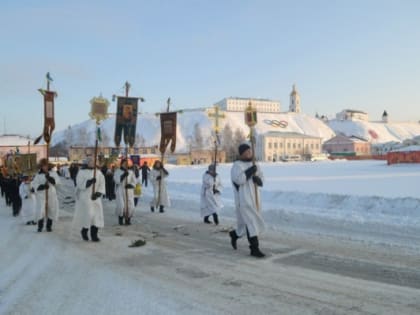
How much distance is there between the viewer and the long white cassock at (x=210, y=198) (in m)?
12.6

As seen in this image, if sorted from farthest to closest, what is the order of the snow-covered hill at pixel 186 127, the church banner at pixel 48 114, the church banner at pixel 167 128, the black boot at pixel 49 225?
the snow-covered hill at pixel 186 127, the church banner at pixel 167 128, the church banner at pixel 48 114, the black boot at pixel 49 225

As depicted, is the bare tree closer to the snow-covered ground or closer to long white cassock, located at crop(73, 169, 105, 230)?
the snow-covered ground

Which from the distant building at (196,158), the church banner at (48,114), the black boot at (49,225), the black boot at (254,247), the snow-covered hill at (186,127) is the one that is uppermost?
the snow-covered hill at (186,127)

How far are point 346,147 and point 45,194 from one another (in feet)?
437

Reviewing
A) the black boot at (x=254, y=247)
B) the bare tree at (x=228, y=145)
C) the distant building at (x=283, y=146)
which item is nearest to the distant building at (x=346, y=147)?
the distant building at (x=283, y=146)

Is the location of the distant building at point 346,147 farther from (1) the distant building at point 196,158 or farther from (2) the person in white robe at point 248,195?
(2) the person in white robe at point 248,195

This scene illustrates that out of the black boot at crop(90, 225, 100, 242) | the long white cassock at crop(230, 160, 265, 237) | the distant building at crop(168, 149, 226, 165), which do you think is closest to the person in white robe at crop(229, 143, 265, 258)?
the long white cassock at crop(230, 160, 265, 237)

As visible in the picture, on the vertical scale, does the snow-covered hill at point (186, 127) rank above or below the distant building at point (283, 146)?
above

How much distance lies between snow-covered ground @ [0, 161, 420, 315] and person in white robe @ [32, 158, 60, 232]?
457mm

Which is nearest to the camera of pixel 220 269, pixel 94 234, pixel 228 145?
pixel 220 269

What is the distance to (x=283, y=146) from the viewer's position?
128750 millimetres

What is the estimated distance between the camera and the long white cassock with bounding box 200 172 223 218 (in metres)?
12.6

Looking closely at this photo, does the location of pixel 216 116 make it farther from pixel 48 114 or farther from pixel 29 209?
pixel 29 209

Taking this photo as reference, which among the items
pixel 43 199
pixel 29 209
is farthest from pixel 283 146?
pixel 43 199
